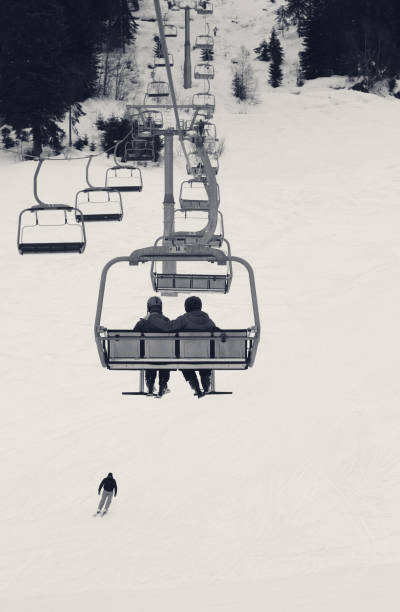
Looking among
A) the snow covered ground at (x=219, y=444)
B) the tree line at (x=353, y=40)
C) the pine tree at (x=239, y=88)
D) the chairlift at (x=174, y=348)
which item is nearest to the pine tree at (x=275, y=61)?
the tree line at (x=353, y=40)

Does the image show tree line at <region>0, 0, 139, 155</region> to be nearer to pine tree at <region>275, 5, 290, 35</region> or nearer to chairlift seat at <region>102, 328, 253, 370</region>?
pine tree at <region>275, 5, 290, 35</region>

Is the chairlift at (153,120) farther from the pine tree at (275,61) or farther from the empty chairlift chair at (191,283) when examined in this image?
the pine tree at (275,61)

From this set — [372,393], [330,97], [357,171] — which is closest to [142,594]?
[372,393]

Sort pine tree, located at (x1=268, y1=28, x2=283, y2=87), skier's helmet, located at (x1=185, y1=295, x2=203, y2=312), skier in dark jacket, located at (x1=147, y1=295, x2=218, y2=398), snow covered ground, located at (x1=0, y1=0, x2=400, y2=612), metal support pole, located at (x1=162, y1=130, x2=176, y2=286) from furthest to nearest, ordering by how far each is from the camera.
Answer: pine tree, located at (x1=268, y1=28, x2=283, y2=87) → metal support pole, located at (x1=162, y1=130, x2=176, y2=286) → snow covered ground, located at (x1=0, y1=0, x2=400, y2=612) → skier's helmet, located at (x1=185, y1=295, x2=203, y2=312) → skier in dark jacket, located at (x1=147, y1=295, x2=218, y2=398)

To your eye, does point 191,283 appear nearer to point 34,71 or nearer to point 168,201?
point 168,201

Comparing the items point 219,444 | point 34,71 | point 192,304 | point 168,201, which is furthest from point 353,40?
point 192,304

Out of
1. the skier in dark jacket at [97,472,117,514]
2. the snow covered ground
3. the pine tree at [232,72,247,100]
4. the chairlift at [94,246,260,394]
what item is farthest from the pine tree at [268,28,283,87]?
the chairlift at [94,246,260,394]

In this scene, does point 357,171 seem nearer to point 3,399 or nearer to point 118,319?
point 118,319
